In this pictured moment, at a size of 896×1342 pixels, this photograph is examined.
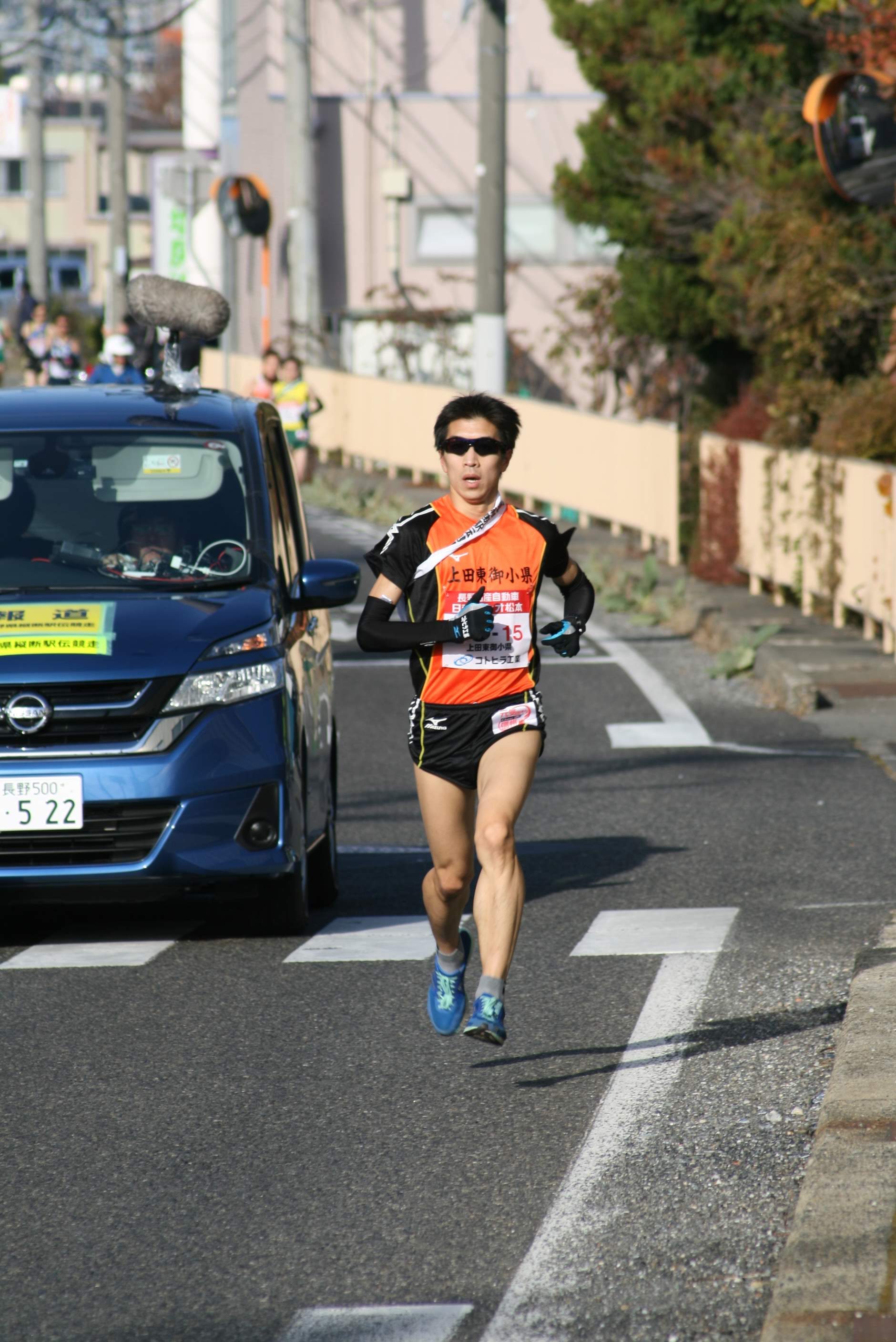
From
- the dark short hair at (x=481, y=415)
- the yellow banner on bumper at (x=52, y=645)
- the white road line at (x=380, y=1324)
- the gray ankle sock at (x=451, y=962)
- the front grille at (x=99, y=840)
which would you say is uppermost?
the dark short hair at (x=481, y=415)

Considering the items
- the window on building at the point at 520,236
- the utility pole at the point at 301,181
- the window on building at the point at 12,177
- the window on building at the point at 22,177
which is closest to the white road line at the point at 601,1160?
the utility pole at the point at 301,181

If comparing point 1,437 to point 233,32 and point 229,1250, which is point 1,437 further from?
point 233,32

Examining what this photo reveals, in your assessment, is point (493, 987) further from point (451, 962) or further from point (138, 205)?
point (138, 205)

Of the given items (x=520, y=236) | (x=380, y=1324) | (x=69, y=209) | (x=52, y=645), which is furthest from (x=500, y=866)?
(x=69, y=209)

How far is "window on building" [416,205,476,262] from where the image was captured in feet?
139

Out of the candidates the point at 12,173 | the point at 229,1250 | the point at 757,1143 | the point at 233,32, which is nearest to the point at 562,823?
the point at 757,1143

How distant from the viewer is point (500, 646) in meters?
5.82

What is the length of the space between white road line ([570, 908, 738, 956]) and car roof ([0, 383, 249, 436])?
2.40 m

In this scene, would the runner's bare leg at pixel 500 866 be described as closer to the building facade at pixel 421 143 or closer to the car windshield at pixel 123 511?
the car windshield at pixel 123 511

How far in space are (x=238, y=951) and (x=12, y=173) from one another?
95.2 metres

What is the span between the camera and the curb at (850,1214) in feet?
12.4

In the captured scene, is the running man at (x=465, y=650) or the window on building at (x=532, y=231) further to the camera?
the window on building at (x=532, y=231)

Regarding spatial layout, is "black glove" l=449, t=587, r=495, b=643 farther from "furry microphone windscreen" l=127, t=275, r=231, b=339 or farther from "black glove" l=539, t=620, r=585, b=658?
"furry microphone windscreen" l=127, t=275, r=231, b=339

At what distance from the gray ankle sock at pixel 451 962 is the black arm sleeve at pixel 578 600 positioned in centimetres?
94
